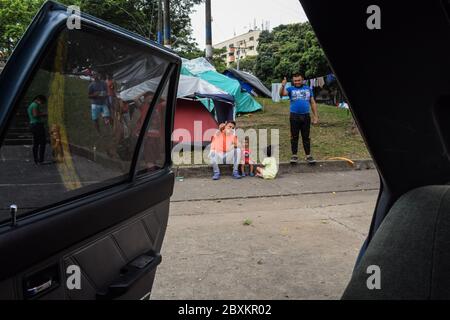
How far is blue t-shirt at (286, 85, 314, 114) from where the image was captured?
846cm

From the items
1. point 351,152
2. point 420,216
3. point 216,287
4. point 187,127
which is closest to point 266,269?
point 216,287

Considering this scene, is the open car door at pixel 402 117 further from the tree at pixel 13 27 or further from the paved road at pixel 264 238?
the paved road at pixel 264 238

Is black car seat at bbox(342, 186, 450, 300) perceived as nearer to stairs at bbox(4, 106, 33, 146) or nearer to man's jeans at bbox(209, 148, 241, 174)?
stairs at bbox(4, 106, 33, 146)

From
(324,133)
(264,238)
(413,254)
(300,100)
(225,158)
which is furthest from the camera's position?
(324,133)

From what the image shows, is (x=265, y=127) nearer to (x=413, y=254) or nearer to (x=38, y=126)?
(x=38, y=126)

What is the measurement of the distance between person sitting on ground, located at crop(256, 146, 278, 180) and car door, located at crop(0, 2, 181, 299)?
574cm

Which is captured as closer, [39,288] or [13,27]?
[39,288]

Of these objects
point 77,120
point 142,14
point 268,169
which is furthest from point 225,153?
point 142,14

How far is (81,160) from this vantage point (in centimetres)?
175

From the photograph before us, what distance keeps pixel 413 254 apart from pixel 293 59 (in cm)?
3243

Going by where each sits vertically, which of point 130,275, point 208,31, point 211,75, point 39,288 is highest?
point 208,31

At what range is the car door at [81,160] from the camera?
4.36 ft

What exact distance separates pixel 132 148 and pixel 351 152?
8240 millimetres

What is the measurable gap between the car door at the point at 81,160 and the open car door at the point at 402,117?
0.83 metres
